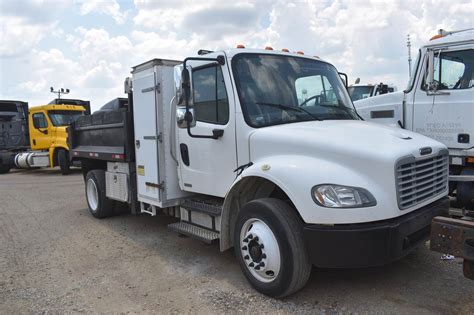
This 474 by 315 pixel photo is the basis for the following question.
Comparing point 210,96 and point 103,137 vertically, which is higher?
point 210,96

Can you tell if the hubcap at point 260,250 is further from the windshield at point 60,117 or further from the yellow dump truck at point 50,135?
the windshield at point 60,117

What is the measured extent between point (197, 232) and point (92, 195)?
3655mm

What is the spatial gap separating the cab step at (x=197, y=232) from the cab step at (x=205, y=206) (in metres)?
0.22

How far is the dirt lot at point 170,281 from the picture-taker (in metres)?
3.86

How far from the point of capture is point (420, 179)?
383 centimetres

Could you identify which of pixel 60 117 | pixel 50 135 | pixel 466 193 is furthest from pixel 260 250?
pixel 60 117

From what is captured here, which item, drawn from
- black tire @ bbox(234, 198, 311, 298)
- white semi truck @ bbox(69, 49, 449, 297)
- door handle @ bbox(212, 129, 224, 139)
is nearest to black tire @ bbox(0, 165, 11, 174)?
white semi truck @ bbox(69, 49, 449, 297)

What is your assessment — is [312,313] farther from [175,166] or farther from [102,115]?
[102,115]

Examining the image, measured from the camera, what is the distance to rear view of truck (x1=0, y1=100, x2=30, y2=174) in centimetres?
1861

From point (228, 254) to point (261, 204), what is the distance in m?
1.65

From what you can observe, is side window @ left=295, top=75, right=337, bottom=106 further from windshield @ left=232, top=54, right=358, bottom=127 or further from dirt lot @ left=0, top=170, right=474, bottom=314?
dirt lot @ left=0, top=170, right=474, bottom=314

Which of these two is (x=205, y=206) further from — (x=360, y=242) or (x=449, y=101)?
(x=449, y=101)

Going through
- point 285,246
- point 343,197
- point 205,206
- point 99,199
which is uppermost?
point 343,197

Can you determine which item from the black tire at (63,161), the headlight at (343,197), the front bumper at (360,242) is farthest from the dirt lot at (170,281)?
the black tire at (63,161)
